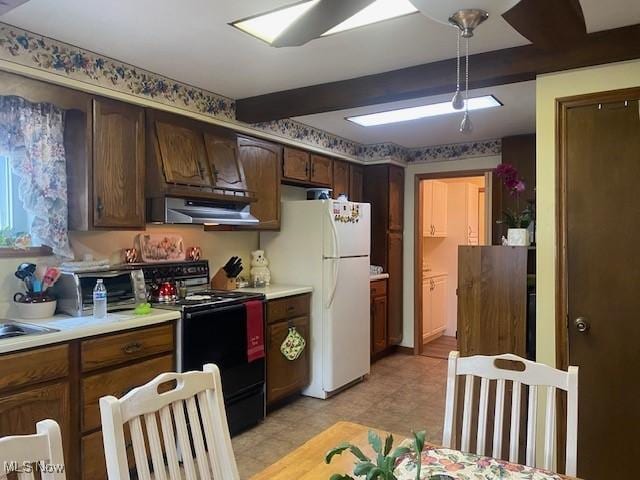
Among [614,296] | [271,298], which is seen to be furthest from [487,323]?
[271,298]

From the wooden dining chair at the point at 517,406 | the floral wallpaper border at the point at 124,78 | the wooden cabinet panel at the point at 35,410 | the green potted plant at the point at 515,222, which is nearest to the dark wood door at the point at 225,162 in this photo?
the floral wallpaper border at the point at 124,78

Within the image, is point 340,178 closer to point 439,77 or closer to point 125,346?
point 439,77

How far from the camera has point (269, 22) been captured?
222 centimetres

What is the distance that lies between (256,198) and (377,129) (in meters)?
1.39

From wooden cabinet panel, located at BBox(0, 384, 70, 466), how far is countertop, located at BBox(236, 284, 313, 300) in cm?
152

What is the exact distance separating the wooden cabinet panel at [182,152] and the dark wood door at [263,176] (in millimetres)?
409

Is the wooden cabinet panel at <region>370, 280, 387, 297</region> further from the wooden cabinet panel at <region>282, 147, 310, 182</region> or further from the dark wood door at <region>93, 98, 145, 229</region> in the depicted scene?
the dark wood door at <region>93, 98, 145, 229</region>

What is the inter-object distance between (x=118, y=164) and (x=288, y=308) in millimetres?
1606

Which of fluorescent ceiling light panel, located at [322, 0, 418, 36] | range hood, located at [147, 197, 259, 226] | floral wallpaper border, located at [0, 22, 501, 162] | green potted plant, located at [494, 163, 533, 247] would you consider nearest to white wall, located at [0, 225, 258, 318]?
range hood, located at [147, 197, 259, 226]

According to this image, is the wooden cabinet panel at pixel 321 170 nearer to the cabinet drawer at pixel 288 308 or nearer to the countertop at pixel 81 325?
the cabinet drawer at pixel 288 308

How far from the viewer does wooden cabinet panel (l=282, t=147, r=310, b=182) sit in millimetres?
4164

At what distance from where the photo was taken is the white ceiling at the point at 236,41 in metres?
2.08

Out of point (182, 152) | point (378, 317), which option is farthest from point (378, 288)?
point (182, 152)

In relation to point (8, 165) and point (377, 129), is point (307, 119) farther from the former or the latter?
point (8, 165)
